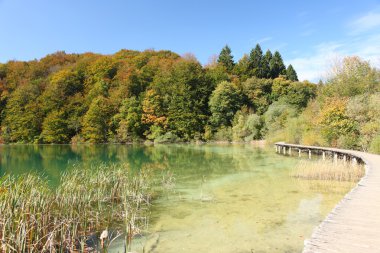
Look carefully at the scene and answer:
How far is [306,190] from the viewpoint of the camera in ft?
29.9

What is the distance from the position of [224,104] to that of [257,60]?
20992mm

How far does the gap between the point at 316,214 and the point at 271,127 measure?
25.6 m

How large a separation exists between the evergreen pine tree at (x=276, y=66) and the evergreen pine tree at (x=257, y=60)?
2.29 m

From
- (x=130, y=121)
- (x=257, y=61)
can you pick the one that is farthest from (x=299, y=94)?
(x=130, y=121)

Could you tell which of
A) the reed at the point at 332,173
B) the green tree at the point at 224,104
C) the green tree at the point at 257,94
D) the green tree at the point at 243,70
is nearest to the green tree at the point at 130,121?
the green tree at the point at 224,104

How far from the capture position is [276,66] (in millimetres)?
56688

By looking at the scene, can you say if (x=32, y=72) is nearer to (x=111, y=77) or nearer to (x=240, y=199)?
(x=111, y=77)

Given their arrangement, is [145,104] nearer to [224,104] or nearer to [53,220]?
[224,104]

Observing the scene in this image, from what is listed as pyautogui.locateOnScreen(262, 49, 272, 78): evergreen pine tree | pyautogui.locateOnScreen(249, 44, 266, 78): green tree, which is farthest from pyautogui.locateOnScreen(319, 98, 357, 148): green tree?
pyautogui.locateOnScreen(262, 49, 272, 78): evergreen pine tree

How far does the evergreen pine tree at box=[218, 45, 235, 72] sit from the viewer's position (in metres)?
54.4

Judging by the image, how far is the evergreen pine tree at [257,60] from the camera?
174 ft

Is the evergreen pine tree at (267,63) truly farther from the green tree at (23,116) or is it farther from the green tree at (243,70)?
the green tree at (23,116)

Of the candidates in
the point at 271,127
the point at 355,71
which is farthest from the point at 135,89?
the point at 355,71

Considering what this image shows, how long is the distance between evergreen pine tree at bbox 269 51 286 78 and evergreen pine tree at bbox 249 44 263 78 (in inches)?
90.1
